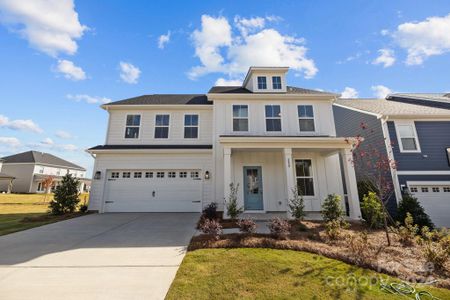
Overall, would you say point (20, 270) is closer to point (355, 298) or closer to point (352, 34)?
point (355, 298)

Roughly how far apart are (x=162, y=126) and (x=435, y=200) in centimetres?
1504

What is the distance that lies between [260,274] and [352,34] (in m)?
10.9

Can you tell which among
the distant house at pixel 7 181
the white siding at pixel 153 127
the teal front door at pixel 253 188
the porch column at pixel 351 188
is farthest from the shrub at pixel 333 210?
the distant house at pixel 7 181

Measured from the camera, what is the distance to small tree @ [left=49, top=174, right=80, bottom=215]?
33.3ft

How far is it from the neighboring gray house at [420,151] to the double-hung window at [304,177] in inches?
101

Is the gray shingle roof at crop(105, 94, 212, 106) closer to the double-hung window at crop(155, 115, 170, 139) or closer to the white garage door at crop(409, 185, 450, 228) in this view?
the double-hung window at crop(155, 115, 170, 139)

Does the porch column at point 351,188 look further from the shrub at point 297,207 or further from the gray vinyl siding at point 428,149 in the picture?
the gray vinyl siding at point 428,149

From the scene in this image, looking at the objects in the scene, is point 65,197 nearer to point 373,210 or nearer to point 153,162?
point 153,162

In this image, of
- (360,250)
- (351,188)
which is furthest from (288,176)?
(360,250)

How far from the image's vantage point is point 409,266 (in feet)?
13.9

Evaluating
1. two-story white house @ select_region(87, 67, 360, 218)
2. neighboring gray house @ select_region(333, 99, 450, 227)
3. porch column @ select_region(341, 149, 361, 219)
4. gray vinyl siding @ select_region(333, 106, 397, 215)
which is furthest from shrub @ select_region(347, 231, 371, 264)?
neighboring gray house @ select_region(333, 99, 450, 227)

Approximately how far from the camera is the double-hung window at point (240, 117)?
35.7 ft

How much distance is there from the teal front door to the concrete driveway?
3.94m

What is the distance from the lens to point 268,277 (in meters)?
3.59
